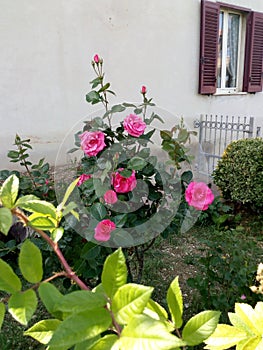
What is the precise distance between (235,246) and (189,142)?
2.82 feet

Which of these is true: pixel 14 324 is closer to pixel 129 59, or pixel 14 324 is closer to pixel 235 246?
pixel 235 246

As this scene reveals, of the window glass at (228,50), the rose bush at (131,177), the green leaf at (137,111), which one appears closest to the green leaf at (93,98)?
the rose bush at (131,177)

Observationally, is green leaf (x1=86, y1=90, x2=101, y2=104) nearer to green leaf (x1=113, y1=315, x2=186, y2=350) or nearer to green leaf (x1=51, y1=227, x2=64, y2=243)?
green leaf (x1=51, y1=227, x2=64, y2=243)

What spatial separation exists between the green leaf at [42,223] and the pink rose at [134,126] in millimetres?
921

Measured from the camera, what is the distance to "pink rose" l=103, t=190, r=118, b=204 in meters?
1.35

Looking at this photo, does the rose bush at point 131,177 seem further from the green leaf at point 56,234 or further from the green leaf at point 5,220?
the green leaf at point 5,220

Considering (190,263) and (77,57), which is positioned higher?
(77,57)

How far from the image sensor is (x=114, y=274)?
1.58 feet

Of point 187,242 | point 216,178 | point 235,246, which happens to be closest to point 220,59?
point 216,178

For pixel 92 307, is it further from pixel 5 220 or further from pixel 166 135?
pixel 166 135

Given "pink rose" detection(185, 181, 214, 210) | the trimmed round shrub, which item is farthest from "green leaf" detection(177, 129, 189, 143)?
the trimmed round shrub

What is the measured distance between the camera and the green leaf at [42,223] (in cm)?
57

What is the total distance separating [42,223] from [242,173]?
359 cm

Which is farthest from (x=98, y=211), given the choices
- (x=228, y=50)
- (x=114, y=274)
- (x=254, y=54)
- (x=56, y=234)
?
(x=254, y=54)
